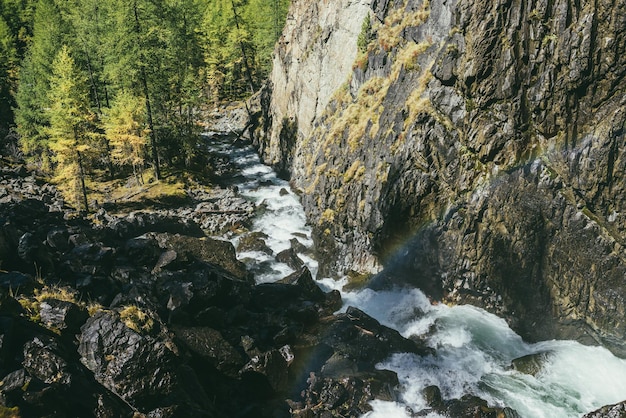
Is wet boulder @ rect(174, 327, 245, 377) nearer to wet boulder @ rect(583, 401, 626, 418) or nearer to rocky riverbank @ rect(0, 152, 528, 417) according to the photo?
rocky riverbank @ rect(0, 152, 528, 417)

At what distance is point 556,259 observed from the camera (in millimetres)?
20828

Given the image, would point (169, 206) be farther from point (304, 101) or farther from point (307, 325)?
point (307, 325)

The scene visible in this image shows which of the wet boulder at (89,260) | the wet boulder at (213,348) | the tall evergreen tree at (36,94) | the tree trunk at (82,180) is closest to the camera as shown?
the wet boulder at (213,348)

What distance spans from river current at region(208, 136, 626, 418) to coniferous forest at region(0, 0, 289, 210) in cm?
2812

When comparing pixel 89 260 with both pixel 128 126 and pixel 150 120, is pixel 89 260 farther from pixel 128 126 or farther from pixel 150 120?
pixel 150 120

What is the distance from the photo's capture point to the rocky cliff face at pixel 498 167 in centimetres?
1908

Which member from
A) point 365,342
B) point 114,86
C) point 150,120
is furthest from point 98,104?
point 365,342

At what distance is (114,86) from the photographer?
45.0 meters

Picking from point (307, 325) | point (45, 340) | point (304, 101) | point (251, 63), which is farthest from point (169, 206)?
point (251, 63)

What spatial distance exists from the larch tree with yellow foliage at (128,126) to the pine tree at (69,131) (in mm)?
2484

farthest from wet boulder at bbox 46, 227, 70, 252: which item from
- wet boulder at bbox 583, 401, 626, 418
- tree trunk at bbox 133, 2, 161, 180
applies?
tree trunk at bbox 133, 2, 161, 180

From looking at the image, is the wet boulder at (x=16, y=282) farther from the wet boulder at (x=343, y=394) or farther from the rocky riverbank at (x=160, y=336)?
the wet boulder at (x=343, y=394)

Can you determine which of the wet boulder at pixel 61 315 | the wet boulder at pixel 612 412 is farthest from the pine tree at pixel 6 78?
the wet boulder at pixel 612 412

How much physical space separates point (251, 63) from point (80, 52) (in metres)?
31.4
